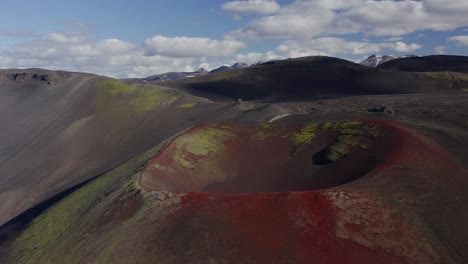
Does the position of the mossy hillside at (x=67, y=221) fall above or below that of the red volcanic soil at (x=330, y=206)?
below

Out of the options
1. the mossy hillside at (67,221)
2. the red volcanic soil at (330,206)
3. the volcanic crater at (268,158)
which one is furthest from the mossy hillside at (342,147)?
the mossy hillside at (67,221)

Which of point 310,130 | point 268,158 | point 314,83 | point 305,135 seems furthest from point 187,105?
point 314,83

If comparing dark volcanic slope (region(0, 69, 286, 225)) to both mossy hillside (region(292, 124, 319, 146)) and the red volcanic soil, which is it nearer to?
mossy hillside (region(292, 124, 319, 146))

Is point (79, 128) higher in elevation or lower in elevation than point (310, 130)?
lower

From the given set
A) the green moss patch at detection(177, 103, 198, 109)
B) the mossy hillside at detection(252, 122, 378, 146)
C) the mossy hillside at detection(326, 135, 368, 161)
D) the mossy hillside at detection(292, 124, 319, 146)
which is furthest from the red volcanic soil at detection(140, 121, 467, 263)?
the green moss patch at detection(177, 103, 198, 109)

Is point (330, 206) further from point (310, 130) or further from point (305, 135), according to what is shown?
point (310, 130)

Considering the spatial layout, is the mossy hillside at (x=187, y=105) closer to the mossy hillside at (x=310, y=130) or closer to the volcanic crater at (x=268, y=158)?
the volcanic crater at (x=268, y=158)

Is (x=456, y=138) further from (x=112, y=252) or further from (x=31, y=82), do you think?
(x=31, y=82)
